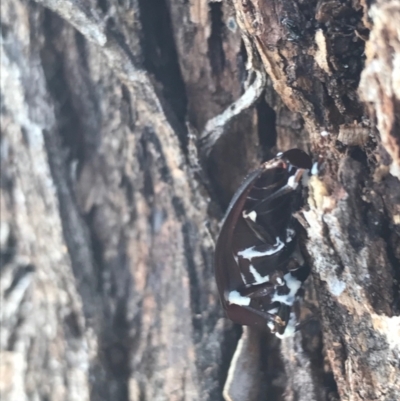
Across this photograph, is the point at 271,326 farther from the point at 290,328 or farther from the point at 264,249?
the point at 264,249

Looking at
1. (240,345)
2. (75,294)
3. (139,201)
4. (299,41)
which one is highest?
(299,41)

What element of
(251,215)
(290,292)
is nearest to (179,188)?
(251,215)

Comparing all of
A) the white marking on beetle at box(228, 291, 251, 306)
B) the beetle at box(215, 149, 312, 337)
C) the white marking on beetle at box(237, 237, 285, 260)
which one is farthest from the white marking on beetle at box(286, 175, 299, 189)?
Result: the white marking on beetle at box(228, 291, 251, 306)

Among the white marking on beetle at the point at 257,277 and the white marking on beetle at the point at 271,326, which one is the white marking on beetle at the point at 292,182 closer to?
the white marking on beetle at the point at 257,277

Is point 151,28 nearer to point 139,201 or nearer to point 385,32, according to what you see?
point 139,201

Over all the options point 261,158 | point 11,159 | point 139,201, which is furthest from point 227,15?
point 11,159

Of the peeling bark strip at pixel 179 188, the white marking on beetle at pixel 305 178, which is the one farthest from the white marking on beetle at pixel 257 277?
the white marking on beetle at pixel 305 178

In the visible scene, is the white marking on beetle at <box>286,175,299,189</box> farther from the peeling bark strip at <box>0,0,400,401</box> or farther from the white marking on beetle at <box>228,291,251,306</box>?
the white marking on beetle at <box>228,291,251,306</box>
